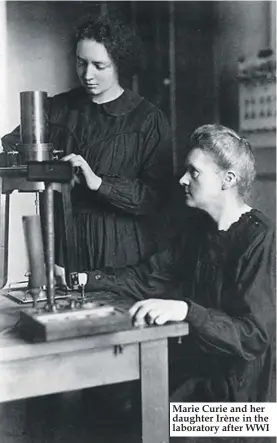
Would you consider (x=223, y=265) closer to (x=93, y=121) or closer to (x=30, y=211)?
(x=93, y=121)

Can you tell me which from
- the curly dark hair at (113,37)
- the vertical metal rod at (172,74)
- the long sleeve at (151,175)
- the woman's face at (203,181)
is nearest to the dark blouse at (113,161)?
the long sleeve at (151,175)

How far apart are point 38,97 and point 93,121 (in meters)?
0.47

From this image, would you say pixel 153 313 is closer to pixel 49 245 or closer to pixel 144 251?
pixel 49 245

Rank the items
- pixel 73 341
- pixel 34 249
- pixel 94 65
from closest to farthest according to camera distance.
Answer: pixel 73 341 → pixel 34 249 → pixel 94 65

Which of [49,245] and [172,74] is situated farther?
[172,74]

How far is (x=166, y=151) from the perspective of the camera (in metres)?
1.90

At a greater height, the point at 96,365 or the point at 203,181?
the point at 203,181

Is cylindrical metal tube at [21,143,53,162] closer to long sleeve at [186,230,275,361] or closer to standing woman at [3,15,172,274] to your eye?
standing woman at [3,15,172,274]

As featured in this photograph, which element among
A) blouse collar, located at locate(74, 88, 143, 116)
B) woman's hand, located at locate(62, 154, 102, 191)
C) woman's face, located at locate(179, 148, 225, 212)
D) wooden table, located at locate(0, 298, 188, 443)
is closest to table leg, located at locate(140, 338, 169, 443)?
wooden table, located at locate(0, 298, 188, 443)

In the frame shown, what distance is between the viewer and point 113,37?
1821 millimetres

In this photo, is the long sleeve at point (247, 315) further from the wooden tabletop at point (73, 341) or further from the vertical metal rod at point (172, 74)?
the vertical metal rod at point (172, 74)

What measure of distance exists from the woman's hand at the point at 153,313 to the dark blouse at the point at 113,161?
0.62m

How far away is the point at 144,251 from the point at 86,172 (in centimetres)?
40
